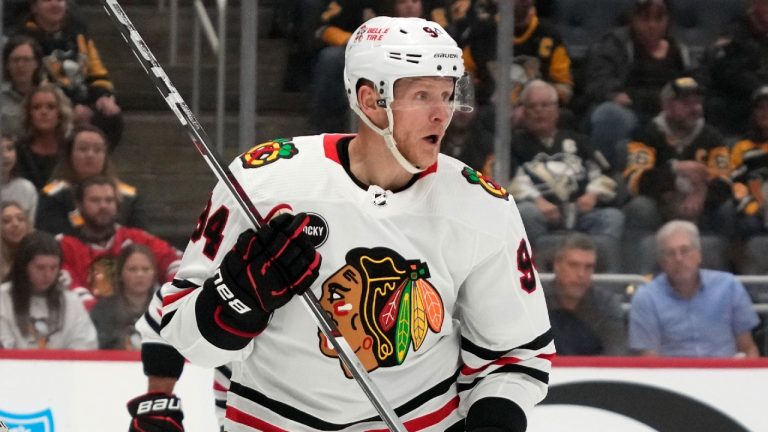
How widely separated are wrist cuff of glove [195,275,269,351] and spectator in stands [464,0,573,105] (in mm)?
2168

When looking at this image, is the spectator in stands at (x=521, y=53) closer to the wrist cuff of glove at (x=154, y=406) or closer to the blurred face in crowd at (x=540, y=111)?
the blurred face in crowd at (x=540, y=111)

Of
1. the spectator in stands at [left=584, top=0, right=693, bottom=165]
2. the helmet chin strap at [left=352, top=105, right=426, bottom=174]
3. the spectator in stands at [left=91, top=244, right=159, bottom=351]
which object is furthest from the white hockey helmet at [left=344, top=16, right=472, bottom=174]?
the spectator in stands at [left=584, top=0, right=693, bottom=165]

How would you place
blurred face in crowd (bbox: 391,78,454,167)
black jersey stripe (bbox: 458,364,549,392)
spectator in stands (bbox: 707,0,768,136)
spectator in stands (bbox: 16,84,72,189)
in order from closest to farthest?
1. blurred face in crowd (bbox: 391,78,454,167)
2. black jersey stripe (bbox: 458,364,549,392)
3. spectator in stands (bbox: 16,84,72,189)
4. spectator in stands (bbox: 707,0,768,136)

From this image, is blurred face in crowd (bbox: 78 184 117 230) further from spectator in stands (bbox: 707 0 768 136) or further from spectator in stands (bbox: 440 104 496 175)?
spectator in stands (bbox: 707 0 768 136)

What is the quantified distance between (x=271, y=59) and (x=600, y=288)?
4.09ft

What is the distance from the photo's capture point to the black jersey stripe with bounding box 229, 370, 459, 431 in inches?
98.4

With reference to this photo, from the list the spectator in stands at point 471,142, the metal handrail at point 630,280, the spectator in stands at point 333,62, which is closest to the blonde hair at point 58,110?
the spectator in stands at point 333,62

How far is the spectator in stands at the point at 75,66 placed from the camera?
4480mm

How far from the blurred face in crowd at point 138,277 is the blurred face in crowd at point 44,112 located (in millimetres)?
536

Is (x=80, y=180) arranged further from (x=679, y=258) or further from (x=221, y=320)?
(x=221, y=320)

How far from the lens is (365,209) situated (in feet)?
7.92

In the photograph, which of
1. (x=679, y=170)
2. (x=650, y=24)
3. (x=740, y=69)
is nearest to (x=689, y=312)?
(x=679, y=170)

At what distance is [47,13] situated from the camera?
14.8 ft

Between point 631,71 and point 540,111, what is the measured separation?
16.5 inches
